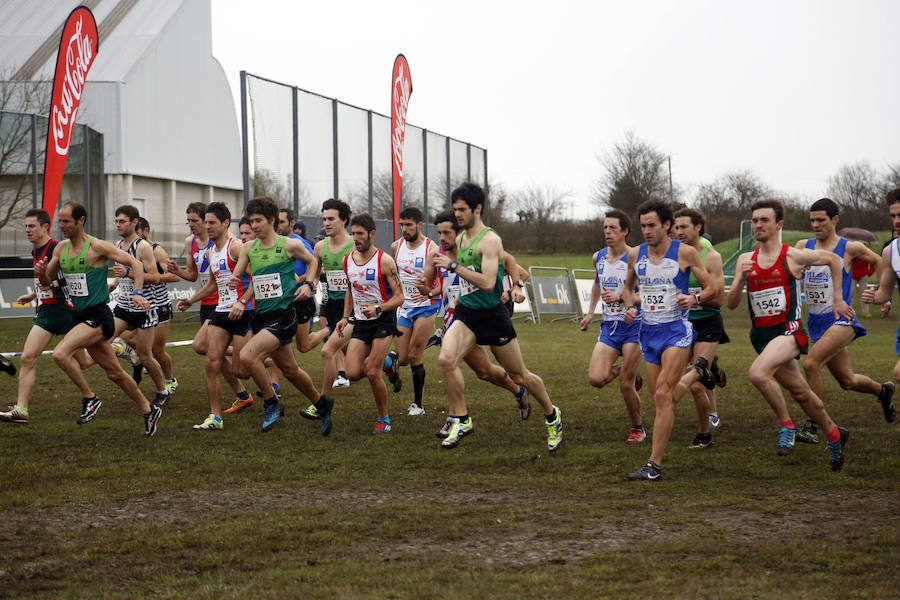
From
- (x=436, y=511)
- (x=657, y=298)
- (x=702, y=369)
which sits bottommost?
(x=436, y=511)

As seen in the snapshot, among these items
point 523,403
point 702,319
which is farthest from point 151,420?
point 702,319

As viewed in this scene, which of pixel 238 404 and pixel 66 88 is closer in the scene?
pixel 238 404

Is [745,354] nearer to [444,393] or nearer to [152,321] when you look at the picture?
[444,393]

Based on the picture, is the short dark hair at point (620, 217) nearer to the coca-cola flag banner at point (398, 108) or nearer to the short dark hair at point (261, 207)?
the short dark hair at point (261, 207)

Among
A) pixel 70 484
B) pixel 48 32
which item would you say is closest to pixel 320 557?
pixel 70 484

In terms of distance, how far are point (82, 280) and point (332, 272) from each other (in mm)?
2577

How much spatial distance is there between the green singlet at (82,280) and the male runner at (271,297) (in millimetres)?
1306

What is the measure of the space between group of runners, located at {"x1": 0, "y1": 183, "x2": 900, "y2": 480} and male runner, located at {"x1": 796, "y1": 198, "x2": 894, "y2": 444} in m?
0.02

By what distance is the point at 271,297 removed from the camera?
30.4ft

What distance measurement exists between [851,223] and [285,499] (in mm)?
53253

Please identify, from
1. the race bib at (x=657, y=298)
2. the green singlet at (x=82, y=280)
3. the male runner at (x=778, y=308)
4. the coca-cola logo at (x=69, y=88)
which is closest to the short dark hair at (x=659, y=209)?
the race bib at (x=657, y=298)

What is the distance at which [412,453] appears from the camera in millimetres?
8312

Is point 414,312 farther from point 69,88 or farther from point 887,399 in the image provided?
point 69,88

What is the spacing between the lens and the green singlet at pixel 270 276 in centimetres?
927
